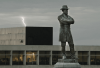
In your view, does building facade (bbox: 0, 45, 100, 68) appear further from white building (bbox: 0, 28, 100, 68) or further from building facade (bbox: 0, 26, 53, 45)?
building facade (bbox: 0, 26, 53, 45)

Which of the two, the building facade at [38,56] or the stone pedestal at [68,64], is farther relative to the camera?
the building facade at [38,56]

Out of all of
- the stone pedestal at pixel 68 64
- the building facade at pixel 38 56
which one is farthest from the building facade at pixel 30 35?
the stone pedestal at pixel 68 64

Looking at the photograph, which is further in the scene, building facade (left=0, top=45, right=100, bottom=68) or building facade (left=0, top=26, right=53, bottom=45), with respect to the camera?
building facade (left=0, top=26, right=53, bottom=45)

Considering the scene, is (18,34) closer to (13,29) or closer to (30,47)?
(13,29)

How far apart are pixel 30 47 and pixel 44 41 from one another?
870 cm

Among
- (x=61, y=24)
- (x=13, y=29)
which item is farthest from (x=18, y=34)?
(x=61, y=24)

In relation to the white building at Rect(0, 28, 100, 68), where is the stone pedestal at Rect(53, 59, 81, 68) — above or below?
below

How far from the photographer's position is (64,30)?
2775 cm

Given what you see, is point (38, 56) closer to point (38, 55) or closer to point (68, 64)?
point (38, 55)

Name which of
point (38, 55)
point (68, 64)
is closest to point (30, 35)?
point (38, 55)

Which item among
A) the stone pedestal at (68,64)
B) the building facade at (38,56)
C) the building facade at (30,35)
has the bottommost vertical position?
the stone pedestal at (68,64)

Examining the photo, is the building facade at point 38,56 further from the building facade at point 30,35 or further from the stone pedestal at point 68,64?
the stone pedestal at point 68,64

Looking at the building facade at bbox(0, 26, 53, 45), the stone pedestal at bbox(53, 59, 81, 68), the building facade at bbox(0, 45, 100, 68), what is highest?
the building facade at bbox(0, 26, 53, 45)

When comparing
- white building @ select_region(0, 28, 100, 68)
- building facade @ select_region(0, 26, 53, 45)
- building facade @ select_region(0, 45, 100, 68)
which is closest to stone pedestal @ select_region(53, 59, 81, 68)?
white building @ select_region(0, 28, 100, 68)
